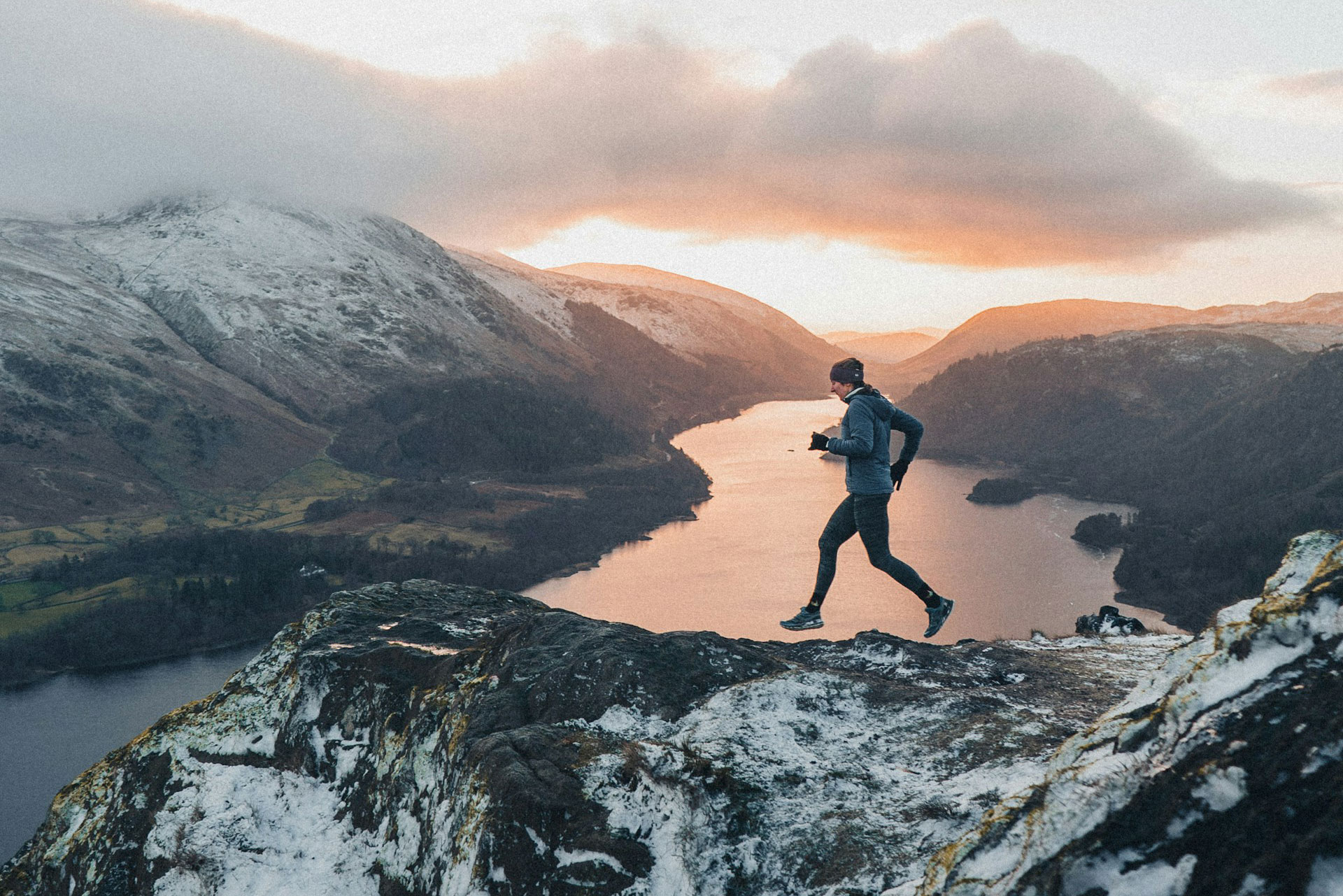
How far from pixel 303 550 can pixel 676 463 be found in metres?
85.9

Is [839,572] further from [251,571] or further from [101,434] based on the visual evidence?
[101,434]

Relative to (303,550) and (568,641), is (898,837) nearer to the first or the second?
(568,641)

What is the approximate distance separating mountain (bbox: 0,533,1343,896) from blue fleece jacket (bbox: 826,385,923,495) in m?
2.39

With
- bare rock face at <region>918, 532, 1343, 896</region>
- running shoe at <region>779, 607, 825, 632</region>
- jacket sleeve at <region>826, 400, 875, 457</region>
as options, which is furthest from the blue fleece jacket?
bare rock face at <region>918, 532, 1343, 896</region>

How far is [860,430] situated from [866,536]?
149cm

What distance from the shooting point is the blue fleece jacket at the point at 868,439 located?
988 cm

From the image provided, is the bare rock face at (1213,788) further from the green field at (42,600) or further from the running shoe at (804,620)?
the green field at (42,600)

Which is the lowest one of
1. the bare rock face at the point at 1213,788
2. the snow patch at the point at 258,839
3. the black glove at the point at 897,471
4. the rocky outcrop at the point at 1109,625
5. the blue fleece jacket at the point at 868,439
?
the snow patch at the point at 258,839

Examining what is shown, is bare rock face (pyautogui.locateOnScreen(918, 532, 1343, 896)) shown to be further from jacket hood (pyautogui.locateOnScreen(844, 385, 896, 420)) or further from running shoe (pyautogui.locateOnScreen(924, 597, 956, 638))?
running shoe (pyautogui.locateOnScreen(924, 597, 956, 638))

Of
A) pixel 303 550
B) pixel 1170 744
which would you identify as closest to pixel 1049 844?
pixel 1170 744

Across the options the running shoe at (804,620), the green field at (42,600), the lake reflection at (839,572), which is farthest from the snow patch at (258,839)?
the green field at (42,600)

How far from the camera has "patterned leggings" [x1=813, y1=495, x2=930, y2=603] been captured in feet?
33.8

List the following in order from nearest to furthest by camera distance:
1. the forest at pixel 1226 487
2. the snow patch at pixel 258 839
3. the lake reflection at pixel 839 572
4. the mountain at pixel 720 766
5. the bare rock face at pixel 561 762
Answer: the mountain at pixel 720 766, the bare rock face at pixel 561 762, the snow patch at pixel 258 839, the lake reflection at pixel 839 572, the forest at pixel 1226 487

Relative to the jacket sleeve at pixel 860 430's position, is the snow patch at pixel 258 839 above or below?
below
